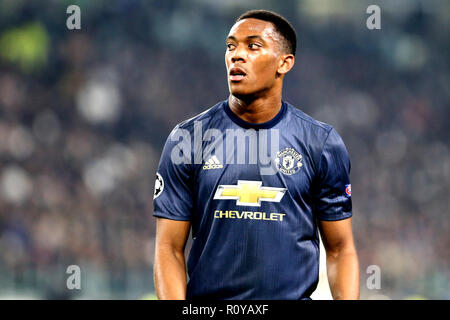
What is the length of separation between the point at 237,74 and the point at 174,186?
0.60 metres

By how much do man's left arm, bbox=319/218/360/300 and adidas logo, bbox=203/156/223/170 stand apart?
57 cm

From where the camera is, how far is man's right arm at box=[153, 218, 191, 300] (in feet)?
8.99

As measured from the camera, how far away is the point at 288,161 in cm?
288

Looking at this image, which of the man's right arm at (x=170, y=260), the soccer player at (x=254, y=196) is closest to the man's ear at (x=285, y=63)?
the soccer player at (x=254, y=196)

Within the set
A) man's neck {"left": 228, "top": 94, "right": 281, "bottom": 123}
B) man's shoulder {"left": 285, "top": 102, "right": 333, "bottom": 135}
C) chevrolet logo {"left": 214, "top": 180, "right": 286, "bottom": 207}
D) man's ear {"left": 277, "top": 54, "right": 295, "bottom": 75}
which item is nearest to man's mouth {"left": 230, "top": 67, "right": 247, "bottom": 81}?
man's neck {"left": 228, "top": 94, "right": 281, "bottom": 123}

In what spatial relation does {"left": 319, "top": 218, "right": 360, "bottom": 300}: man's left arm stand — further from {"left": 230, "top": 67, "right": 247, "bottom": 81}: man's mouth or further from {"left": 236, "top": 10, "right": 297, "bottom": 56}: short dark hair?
{"left": 236, "top": 10, "right": 297, "bottom": 56}: short dark hair

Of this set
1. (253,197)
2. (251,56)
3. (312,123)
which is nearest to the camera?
(253,197)

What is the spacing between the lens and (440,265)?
7801 millimetres

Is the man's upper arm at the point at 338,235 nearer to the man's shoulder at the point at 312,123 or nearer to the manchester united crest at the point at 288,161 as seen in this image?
the manchester united crest at the point at 288,161

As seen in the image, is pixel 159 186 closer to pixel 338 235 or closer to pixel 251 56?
pixel 251 56

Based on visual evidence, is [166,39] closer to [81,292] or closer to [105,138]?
[105,138]

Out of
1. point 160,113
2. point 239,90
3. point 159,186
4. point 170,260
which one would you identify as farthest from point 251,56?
point 160,113

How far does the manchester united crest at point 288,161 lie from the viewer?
286cm
